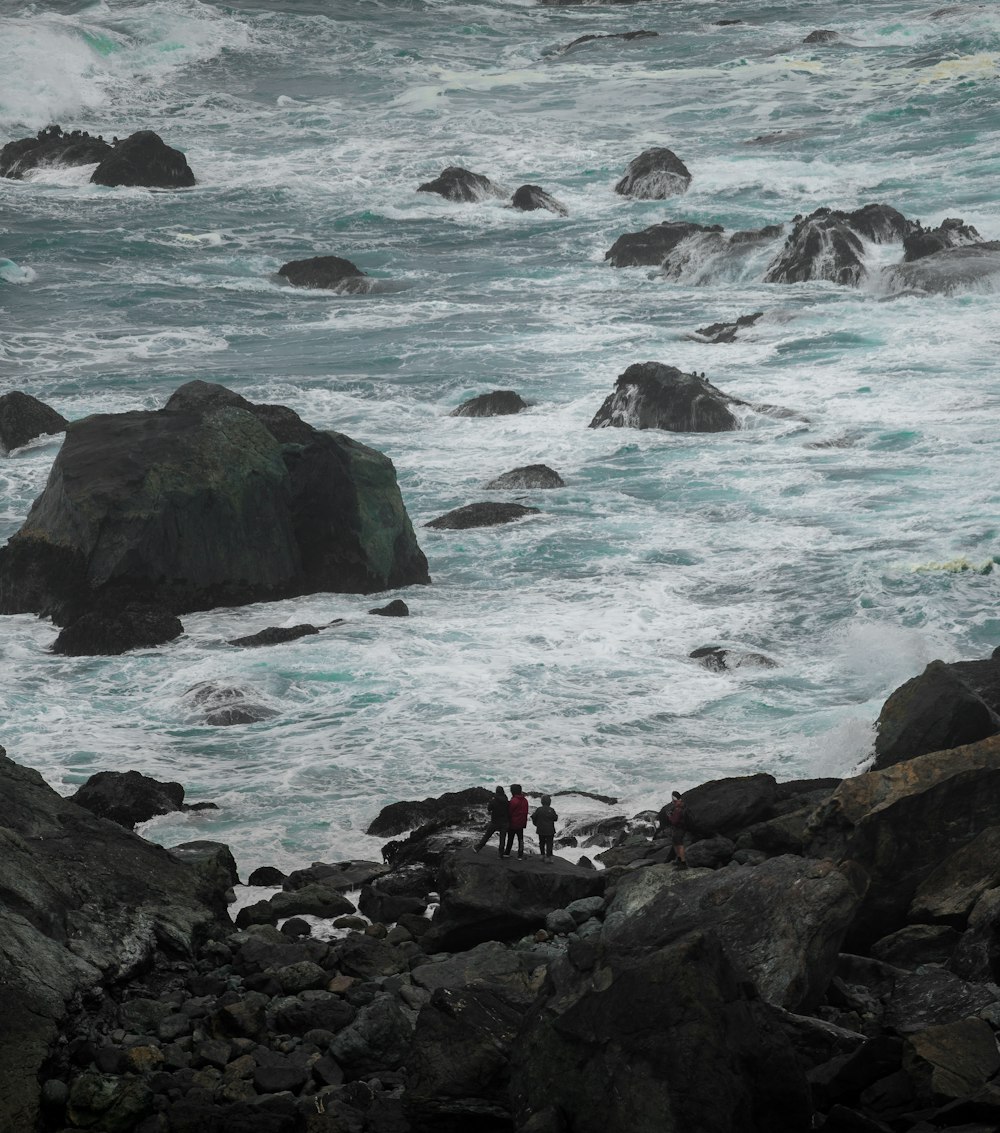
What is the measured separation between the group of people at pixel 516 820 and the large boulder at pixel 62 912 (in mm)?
2532

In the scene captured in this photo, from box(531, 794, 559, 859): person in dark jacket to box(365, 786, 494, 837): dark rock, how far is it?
1389mm

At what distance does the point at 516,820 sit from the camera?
14555 mm

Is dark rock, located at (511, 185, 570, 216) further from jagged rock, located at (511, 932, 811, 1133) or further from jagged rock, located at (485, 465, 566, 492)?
jagged rock, located at (511, 932, 811, 1133)

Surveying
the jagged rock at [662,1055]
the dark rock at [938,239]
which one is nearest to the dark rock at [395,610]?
the jagged rock at [662,1055]

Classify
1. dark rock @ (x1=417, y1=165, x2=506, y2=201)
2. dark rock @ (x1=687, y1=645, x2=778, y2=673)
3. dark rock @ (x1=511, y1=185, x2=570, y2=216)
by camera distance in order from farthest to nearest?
1. dark rock @ (x1=417, y1=165, x2=506, y2=201)
2. dark rock @ (x1=511, y1=185, x2=570, y2=216)
3. dark rock @ (x1=687, y1=645, x2=778, y2=673)

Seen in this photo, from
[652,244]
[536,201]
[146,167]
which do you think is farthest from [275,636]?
[146,167]

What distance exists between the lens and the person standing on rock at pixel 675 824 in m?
13.8

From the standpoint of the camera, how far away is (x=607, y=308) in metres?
42.4

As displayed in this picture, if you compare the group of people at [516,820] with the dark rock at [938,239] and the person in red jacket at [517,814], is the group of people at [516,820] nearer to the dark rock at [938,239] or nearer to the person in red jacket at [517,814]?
the person in red jacket at [517,814]

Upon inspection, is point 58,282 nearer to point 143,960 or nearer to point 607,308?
point 607,308

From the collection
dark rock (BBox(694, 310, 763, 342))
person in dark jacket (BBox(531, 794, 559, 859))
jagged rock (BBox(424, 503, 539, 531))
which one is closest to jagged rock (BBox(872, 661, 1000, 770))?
person in dark jacket (BBox(531, 794, 559, 859))

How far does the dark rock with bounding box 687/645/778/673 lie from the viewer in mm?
20703

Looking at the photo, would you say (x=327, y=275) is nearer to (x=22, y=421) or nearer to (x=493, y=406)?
(x=493, y=406)

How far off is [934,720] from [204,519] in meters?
11.6
